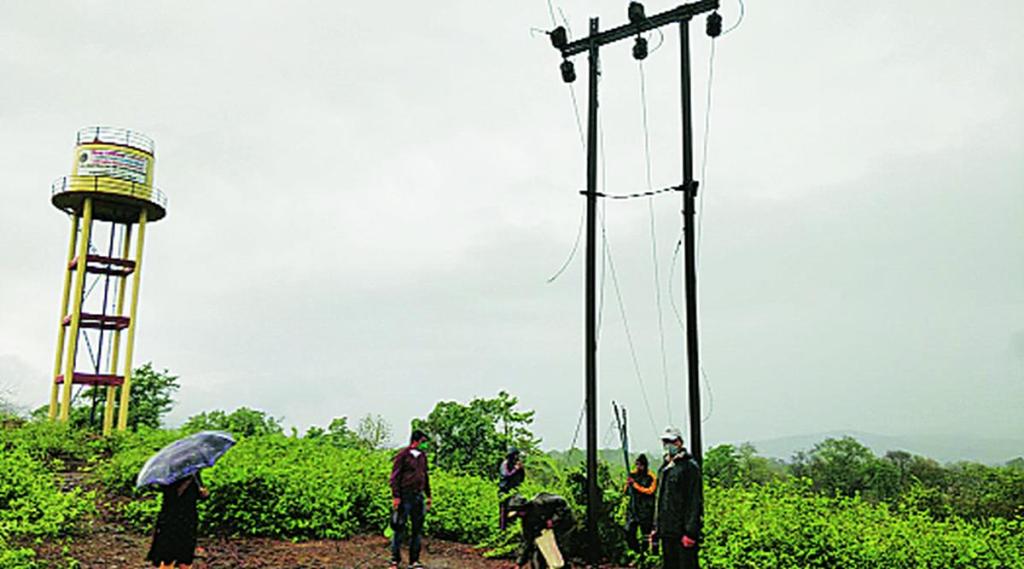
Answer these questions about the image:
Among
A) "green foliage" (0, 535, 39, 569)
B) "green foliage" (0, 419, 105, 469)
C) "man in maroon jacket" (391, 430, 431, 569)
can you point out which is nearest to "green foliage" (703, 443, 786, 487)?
"man in maroon jacket" (391, 430, 431, 569)

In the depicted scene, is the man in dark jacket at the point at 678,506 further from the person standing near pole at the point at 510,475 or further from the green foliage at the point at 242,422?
the green foliage at the point at 242,422

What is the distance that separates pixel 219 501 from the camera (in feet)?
42.3

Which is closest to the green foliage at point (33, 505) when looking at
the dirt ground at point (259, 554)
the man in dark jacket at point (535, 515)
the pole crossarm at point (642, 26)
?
the dirt ground at point (259, 554)

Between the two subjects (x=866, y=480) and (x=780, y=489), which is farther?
(x=866, y=480)

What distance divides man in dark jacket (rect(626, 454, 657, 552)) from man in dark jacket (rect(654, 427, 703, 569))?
94.3 inches

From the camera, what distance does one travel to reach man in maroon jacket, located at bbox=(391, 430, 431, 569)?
35.6 feet

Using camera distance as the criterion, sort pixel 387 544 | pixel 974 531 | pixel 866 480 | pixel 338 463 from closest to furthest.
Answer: pixel 974 531 < pixel 387 544 < pixel 338 463 < pixel 866 480

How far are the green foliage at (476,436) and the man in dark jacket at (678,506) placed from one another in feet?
33.3

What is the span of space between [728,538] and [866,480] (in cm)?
885

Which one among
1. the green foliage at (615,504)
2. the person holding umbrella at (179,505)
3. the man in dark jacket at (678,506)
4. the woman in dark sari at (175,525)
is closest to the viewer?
the person holding umbrella at (179,505)

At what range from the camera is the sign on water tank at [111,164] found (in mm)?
29156

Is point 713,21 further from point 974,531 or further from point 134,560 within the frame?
point 134,560

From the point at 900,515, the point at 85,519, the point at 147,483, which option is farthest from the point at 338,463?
the point at 900,515

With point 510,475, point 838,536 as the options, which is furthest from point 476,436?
point 838,536
